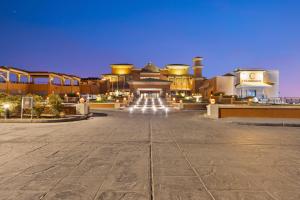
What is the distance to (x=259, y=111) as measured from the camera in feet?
69.9

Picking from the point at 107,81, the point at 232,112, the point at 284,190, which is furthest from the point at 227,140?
the point at 107,81

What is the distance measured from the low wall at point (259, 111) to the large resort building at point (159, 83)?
32.4m

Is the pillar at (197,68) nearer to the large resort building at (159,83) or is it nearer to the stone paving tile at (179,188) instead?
the large resort building at (159,83)

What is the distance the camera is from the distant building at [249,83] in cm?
5350

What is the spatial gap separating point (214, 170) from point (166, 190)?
6.09 feet

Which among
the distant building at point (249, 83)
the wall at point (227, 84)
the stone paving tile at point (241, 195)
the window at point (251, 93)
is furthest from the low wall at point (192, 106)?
the stone paving tile at point (241, 195)

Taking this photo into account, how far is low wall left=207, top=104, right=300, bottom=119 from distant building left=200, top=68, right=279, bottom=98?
3265 centimetres

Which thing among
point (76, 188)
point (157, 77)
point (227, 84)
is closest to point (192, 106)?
point (227, 84)

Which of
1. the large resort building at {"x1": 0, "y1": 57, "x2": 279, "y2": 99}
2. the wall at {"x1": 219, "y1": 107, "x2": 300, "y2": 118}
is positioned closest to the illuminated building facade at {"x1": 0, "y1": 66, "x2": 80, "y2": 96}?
the large resort building at {"x1": 0, "y1": 57, "x2": 279, "y2": 99}

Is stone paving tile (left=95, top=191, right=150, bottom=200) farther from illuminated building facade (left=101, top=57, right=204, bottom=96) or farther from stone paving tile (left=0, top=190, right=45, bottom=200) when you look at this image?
illuminated building facade (left=101, top=57, right=204, bottom=96)

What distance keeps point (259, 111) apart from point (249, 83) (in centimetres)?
3526

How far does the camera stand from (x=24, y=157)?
23.6 feet

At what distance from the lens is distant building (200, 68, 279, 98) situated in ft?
176

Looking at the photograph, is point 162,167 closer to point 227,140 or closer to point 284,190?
point 284,190
